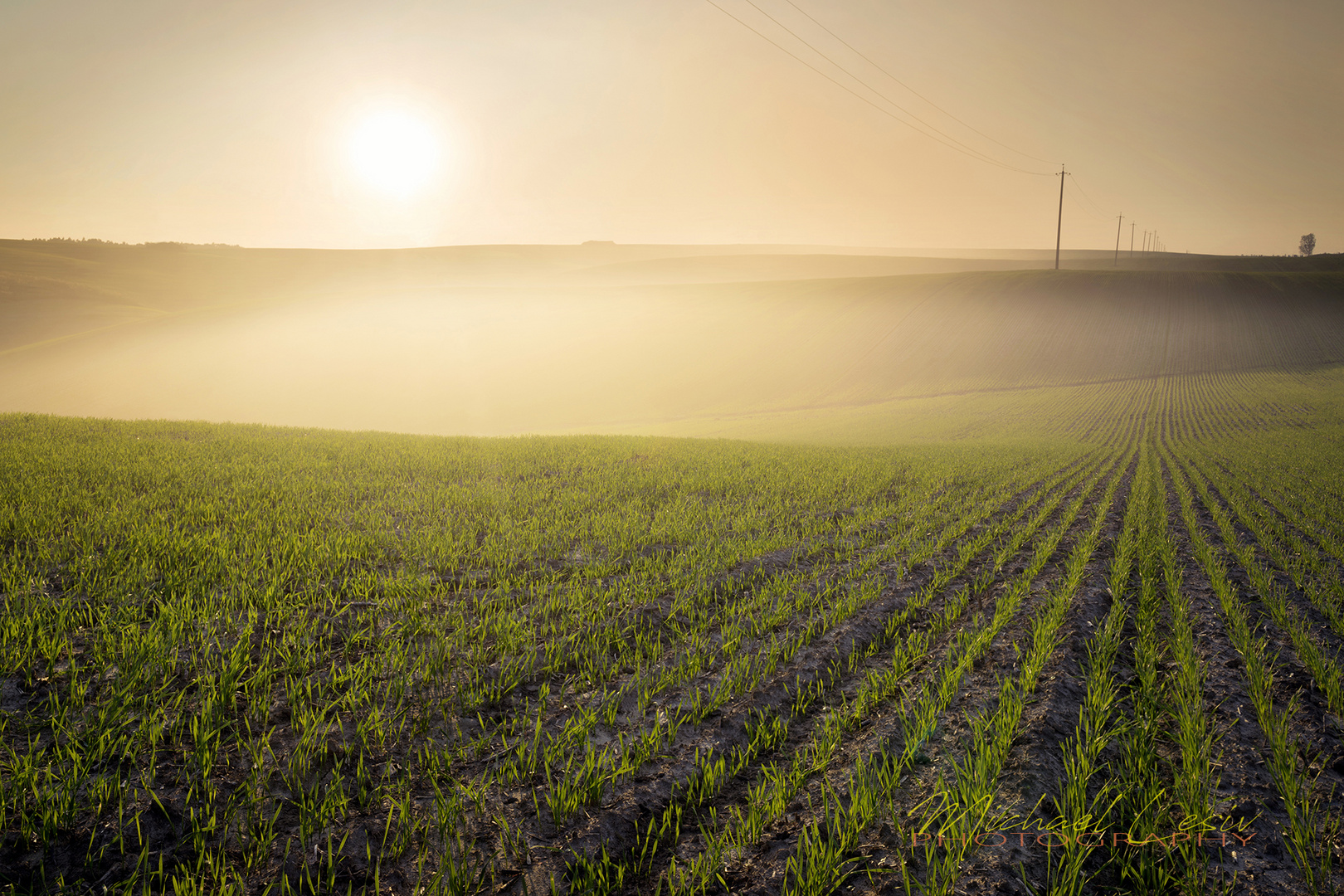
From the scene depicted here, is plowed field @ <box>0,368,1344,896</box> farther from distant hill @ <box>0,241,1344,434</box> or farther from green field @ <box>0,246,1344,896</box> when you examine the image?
distant hill @ <box>0,241,1344,434</box>

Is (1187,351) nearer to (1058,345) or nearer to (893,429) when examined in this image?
(1058,345)

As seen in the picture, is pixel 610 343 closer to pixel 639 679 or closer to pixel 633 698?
pixel 639 679

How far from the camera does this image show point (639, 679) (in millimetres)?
4887

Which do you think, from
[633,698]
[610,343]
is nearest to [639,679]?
[633,698]

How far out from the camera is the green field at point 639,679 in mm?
2990

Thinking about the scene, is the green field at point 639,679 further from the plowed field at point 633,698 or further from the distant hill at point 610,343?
the distant hill at point 610,343

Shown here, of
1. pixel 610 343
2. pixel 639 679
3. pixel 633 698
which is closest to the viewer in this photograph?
pixel 633 698

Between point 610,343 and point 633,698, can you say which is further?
point 610,343

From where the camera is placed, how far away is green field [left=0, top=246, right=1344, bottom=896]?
2990mm

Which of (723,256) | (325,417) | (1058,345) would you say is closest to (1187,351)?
(1058,345)

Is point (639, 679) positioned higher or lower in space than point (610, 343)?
lower

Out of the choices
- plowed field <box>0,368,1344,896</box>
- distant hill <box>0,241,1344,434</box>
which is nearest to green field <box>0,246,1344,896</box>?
plowed field <box>0,368,1344,896</box>

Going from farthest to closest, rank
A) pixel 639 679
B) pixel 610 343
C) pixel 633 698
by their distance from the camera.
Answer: pixel 610 343 < pixel 639 679 < pixel 633 698

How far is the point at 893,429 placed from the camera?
124ft
